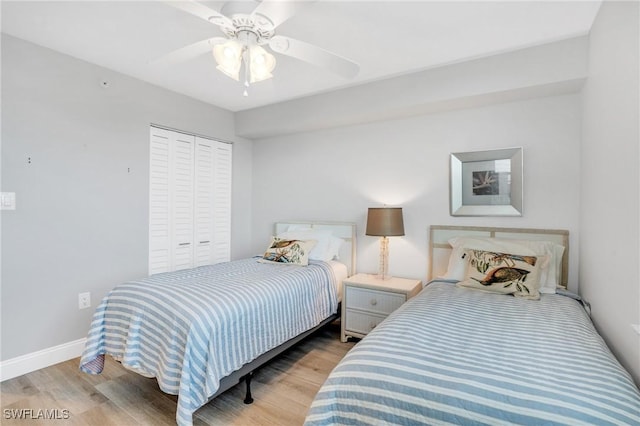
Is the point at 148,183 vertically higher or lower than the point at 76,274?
higher

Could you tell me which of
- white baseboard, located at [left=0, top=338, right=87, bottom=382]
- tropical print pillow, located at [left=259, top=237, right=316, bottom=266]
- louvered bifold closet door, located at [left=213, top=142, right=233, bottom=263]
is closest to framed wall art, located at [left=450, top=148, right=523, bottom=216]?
tropical print pillow, located at [left=259, top=237, right=316, bottom=266]

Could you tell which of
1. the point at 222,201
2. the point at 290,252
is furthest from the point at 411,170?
the point at 222,201

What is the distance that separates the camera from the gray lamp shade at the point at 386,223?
284 cm

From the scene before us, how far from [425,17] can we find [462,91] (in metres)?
0.82

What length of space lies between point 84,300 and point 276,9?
2.76 metres

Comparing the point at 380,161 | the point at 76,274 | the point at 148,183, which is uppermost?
the point at 380,161

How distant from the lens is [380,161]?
3.27m

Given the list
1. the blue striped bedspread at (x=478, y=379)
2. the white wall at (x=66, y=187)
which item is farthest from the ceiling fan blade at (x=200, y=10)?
the white wall at (x=66, y=187)

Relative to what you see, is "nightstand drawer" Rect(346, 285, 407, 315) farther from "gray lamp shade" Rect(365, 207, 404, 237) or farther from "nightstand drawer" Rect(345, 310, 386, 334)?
"gray lamp shade" Rect(365, 207, 404, 237)

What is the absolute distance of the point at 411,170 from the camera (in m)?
3.09

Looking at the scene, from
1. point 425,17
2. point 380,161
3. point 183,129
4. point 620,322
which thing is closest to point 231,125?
point 183,129

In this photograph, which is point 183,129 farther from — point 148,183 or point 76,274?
point 76,274

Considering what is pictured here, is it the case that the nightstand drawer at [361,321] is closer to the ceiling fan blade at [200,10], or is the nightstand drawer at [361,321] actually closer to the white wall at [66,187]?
the white wall at [66,187]

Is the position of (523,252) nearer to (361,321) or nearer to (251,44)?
(361,321)
